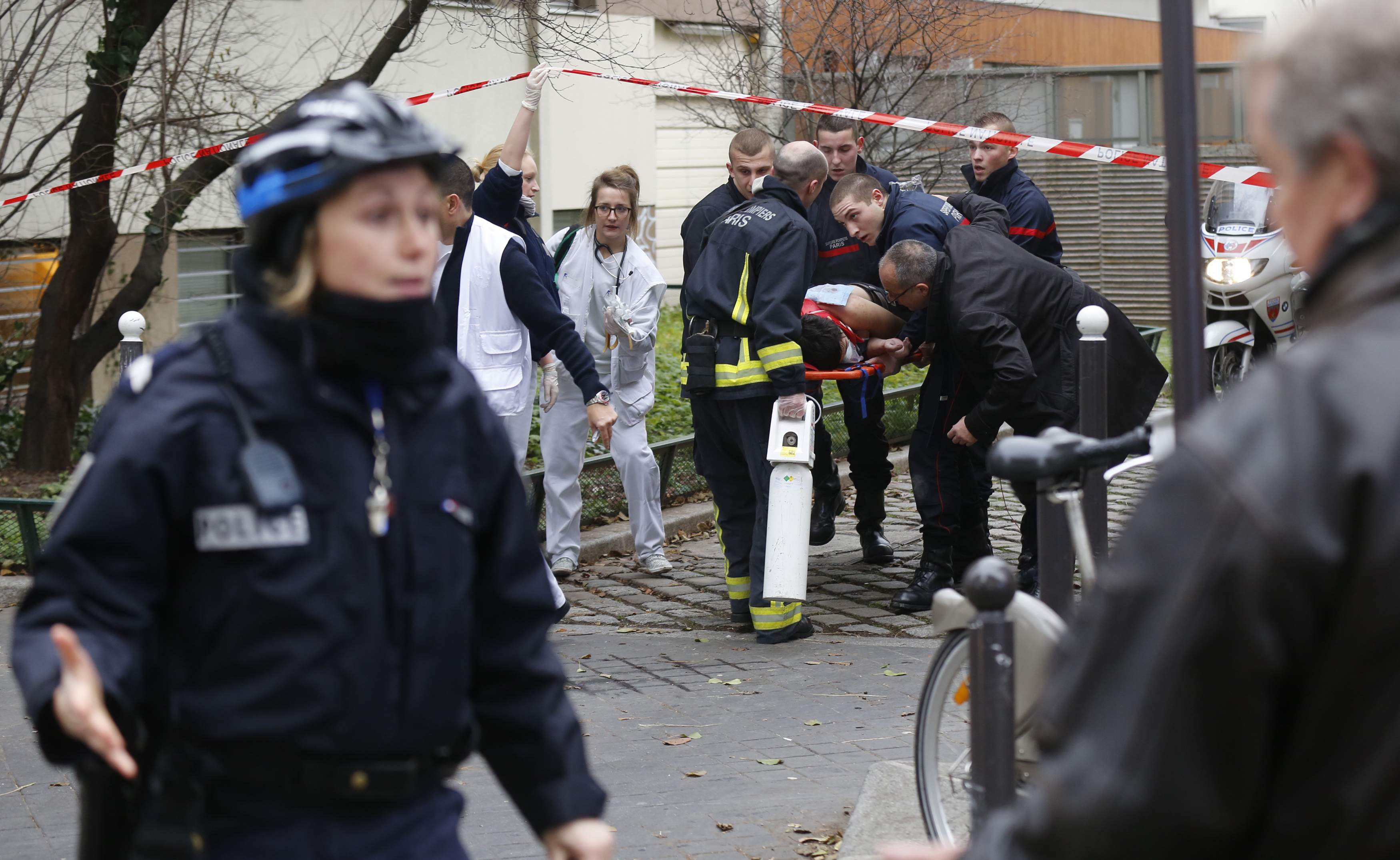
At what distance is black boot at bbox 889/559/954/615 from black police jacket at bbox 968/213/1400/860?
6071 millimetres

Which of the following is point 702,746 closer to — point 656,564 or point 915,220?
point 656,564

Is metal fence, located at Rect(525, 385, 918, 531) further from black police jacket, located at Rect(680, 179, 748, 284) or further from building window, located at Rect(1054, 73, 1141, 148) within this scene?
building window, located at Rect(1054, 73, 1141, 148)

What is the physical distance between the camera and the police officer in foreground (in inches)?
80.9

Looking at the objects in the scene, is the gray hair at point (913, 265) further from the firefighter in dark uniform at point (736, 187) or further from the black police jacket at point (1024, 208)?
the black police jacket at point (1024, 208)

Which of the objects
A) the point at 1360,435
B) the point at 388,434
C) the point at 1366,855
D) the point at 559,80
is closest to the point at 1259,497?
the point at 1360,435

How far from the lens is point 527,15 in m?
10.5

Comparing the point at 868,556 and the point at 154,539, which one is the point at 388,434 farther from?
the point at 868,556

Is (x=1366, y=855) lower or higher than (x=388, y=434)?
lower

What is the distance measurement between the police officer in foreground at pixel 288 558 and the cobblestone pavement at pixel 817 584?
4.96m

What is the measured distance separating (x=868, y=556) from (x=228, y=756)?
6.51m

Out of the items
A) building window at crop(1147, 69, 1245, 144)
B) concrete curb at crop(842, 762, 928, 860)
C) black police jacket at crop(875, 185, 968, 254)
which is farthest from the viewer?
building window at crop(1147, 69, 1245, 144)

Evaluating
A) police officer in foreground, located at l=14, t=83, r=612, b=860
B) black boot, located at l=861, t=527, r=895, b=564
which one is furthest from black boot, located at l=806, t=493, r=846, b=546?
police officer in foreground, located at l=14, t=83, r=612, b=860

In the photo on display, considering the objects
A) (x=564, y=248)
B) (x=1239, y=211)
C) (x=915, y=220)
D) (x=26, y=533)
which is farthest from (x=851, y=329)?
(x=1239, y=211)

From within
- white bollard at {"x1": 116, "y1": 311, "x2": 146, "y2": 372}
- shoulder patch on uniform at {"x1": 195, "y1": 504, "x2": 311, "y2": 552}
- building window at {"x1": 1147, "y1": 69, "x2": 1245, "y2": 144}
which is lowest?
shoulder patch on uniform at {"x1": 195, "y1": 504, "x2": 311, "y2": 552}
